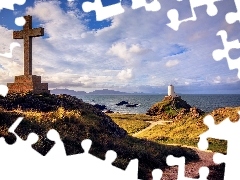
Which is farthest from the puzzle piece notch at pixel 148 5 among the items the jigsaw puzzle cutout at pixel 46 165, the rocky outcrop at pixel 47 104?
the rocky outcrop at pixel 47 104

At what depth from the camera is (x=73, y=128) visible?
1474cm

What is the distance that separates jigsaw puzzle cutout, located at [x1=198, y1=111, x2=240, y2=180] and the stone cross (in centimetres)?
1275

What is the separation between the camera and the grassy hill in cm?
1237

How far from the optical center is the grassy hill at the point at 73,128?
487 inches

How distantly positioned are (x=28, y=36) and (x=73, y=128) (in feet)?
18.1

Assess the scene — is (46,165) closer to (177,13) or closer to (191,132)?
(177,13)

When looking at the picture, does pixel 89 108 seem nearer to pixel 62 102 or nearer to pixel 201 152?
pixel 62 102

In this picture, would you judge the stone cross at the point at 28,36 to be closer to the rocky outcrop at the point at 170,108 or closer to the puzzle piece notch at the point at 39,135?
the puzzle piece notch at the point at 39,135

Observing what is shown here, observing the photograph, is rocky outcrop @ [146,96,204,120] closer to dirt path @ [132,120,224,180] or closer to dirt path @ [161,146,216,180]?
dirt path @ [161,146,216,180]

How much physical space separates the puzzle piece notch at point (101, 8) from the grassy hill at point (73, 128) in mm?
5558

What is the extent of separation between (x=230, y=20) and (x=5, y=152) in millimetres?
4987

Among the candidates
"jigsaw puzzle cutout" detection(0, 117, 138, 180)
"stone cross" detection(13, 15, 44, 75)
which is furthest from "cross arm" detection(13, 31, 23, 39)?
"jigsaw puzzle cutout" detection(0, 117, 138, 180)

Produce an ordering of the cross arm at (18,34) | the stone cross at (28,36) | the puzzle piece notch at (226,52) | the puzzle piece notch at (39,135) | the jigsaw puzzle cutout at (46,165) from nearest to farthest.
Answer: the puzzle piece notch at (226,52)
the jigsaw puzzle cutout at (46,165)
the puzzle piece notch at (39,135)
the stone cross at (28,36)
the cross arm at (18,34)

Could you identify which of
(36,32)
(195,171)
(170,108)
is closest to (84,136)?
(195,171)
